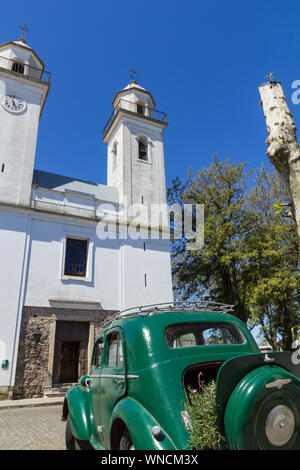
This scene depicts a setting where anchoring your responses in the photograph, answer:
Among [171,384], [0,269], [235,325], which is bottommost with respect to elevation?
[171,384]

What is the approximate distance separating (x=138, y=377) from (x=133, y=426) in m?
0.46

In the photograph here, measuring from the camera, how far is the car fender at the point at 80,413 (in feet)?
13.1

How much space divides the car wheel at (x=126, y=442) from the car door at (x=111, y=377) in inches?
11.6

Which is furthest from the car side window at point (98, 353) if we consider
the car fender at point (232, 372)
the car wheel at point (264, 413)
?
the car wheel at point (264, 413)

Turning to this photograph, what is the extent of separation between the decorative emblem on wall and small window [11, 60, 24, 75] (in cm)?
238

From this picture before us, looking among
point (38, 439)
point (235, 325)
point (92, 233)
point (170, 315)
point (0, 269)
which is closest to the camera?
point (170, 315)

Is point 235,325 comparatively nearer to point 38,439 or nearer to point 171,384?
point 171,384

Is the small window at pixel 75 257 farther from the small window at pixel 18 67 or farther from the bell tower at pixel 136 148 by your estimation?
the small window at pixel 18 67

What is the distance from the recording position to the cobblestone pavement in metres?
5.18

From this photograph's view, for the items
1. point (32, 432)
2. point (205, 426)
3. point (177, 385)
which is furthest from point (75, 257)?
point (205, 426)

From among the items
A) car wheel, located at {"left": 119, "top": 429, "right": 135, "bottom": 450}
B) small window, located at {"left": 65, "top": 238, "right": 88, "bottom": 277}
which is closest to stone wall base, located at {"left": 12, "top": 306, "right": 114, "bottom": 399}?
small window, located at {"left": 65, "top": 238, "right": 88, "bottom": 277}

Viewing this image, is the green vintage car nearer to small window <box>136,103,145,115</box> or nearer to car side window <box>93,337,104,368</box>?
car side window <box>93,337,104,368</box>

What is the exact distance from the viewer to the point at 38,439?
221 inches
